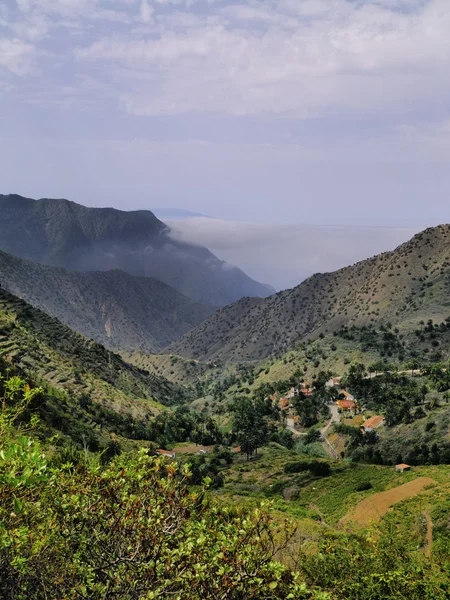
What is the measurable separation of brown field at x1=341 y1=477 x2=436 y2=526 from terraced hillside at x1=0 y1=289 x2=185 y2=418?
65.6 meters

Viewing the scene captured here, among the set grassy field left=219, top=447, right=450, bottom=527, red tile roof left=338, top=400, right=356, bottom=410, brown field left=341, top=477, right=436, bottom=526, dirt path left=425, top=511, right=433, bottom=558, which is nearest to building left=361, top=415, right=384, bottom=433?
red tile roof left=338, top=400, right=356, bottom=410

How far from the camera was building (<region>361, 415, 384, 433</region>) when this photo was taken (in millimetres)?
109875

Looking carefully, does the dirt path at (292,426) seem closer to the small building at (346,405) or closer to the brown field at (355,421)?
the small building at (346,405)

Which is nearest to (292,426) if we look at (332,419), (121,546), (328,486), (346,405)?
(332,419)

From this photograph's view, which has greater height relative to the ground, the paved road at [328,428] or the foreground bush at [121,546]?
the foreground bush at [121,546]

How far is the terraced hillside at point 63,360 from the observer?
107m

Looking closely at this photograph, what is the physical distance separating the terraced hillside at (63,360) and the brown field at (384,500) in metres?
65.6

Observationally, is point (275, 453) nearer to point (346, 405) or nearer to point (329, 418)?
point (329, 418)

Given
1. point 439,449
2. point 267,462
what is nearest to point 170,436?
point 267,462

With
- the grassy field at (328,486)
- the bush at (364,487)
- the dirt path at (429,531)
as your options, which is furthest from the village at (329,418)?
the dirt path at (429,531)

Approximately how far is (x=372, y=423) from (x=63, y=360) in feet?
265

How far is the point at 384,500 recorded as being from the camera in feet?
173

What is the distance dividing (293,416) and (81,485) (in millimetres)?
142232

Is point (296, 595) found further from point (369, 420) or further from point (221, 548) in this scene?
point (369, 420)
